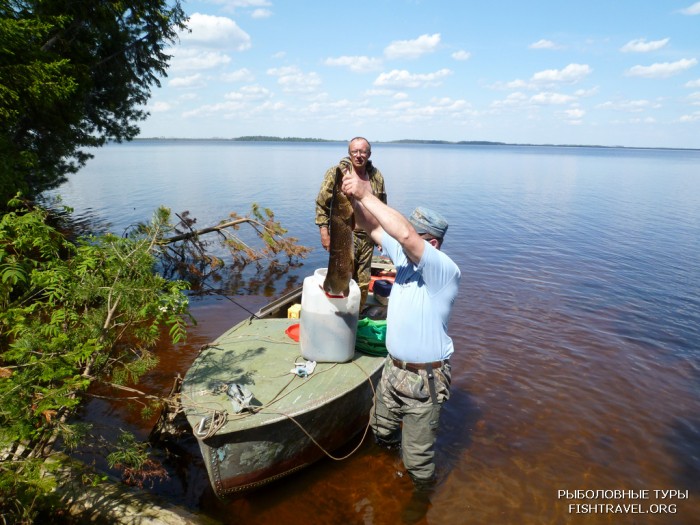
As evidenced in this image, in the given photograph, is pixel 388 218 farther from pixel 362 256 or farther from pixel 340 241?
pixel 362 256

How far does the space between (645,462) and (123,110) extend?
19820mm

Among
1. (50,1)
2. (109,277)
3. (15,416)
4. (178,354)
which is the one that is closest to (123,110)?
(50,1)

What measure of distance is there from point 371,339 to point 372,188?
2511 mm

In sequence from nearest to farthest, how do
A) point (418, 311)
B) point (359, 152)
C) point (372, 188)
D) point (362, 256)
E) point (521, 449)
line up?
point (418, 311) → point (359, 152) → point (521, 449) → point (372, 188) → point (362, 256)

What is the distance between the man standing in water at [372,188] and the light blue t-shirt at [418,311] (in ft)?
8.00

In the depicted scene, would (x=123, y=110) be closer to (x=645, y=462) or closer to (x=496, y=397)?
(x=496, y=397)

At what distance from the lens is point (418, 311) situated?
3.88m

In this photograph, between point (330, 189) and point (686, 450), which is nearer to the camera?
point (686, 450)

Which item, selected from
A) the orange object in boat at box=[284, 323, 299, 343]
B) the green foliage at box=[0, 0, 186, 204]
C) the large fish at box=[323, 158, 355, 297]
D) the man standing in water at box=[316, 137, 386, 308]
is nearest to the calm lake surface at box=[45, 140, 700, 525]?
the orange object in boat at box=[284, 323, 299, 343]

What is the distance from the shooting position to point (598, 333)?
10.4 meters

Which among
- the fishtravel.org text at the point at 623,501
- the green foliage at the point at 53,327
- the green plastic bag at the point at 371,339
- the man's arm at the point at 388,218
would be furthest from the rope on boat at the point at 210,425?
the fishtravel.org text at the point at 623,501

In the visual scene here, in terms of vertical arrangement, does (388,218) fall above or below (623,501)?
above

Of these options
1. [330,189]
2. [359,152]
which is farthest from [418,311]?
[330,189]

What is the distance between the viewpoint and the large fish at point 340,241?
3.72m
